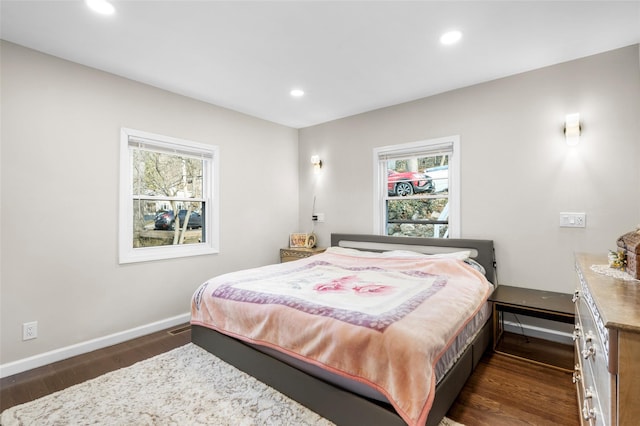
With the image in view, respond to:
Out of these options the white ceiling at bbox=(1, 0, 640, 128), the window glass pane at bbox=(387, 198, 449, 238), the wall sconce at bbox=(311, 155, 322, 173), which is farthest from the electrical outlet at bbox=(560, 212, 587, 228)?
the wall sconce at bbox=(311, 155, 322, 173)

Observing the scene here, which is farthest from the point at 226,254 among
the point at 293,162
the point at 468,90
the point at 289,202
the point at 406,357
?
the point at 468,90

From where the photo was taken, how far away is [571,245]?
2766mm

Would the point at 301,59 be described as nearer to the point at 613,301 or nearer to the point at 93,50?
the point at 93,50

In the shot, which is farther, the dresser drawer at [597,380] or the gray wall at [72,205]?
the gray wall at [72,205]

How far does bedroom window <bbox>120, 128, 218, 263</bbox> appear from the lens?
3.08m

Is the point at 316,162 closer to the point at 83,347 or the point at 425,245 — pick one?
the point at 425,245

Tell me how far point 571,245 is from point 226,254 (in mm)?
3721

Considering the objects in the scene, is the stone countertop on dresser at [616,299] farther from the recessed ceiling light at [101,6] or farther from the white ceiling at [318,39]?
the recessed ceiling light at [101,6]

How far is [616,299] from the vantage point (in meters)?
1.08

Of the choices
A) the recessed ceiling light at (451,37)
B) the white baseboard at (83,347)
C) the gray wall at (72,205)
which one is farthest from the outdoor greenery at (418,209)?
the white baseboard at (83,347)

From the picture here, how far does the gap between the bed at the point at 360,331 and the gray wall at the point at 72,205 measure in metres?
0.99

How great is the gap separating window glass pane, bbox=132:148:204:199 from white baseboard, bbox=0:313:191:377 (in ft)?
4.65

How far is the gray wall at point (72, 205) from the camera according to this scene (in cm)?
241

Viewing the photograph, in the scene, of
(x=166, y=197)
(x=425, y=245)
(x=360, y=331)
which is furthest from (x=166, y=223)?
(x=425, y=245)
